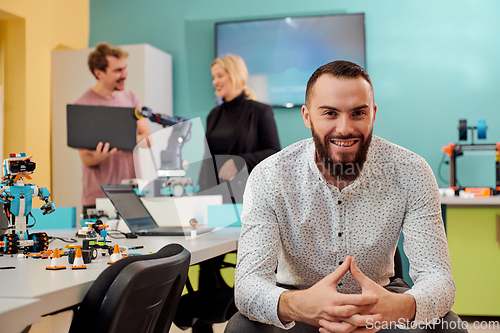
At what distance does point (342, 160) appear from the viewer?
49.5 inches

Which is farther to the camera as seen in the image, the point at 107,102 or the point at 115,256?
the point at 107,102

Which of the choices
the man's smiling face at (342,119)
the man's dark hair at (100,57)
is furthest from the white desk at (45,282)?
the man's dark hair at (100,57)

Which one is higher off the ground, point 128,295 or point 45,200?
point 45,200

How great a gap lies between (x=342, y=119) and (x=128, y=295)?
0.73 meters

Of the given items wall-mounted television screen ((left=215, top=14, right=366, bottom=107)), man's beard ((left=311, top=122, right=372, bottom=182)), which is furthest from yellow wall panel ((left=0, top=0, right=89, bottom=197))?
man's beard ((left=311, top=122, right=372, bottom=182))

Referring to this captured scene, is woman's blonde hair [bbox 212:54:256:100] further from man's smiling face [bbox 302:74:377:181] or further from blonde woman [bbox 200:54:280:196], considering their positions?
man's smiling face [bbox 302:74:377:181]

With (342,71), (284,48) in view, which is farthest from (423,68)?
(342,71)

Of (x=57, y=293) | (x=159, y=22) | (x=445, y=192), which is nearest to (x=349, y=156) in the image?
(x=57, y=293)

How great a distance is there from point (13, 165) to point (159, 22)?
3.00m

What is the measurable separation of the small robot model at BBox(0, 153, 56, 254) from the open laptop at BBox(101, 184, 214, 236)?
0.41 m

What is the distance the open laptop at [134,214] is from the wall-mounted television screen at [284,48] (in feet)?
6.80

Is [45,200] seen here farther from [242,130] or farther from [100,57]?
[100,57]

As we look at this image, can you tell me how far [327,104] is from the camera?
1.24m

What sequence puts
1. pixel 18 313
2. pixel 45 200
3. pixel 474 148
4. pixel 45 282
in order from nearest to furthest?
pixel 18 313
pixel 45 282
pixel 45 200
pixel 474 148
